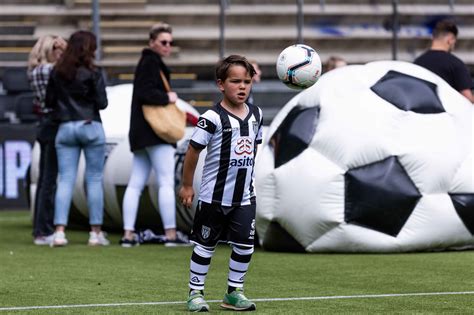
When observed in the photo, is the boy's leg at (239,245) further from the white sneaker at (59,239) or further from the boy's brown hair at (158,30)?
the white sneaker at (59,239)

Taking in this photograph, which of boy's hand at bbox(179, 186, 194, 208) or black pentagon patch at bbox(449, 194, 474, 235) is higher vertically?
boy's hand at bbox(179, 186, 194, 208)

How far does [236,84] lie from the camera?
529cm

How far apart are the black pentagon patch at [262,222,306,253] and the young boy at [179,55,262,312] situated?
8.89 feet

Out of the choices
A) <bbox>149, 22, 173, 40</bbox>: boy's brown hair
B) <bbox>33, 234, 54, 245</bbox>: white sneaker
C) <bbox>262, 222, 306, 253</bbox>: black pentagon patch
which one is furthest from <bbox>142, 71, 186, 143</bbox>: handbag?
<bbox>33, 234, 54, 245</bbox>: white sneaker

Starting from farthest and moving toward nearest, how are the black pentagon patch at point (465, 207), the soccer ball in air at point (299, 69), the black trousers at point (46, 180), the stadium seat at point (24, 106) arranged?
the stadium seat at point (24, 106) → the black trousers at point (46, 180) → the black pentagon patch at point (465, 207) → the soccer ball in air at point (299, 69)

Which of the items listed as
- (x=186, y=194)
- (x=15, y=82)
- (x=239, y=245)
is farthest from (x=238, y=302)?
(x=15, y=82)

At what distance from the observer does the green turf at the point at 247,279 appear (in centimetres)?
520

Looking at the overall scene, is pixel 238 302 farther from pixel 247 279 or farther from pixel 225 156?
pixel 247 279

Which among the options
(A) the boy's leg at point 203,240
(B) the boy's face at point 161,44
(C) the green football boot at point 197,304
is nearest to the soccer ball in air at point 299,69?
(A) the boy's leg at point 203,240

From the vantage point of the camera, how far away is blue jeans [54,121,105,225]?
28.4 feet

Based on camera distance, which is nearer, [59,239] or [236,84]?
[236,84]

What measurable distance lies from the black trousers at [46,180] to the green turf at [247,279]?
0.55 meters

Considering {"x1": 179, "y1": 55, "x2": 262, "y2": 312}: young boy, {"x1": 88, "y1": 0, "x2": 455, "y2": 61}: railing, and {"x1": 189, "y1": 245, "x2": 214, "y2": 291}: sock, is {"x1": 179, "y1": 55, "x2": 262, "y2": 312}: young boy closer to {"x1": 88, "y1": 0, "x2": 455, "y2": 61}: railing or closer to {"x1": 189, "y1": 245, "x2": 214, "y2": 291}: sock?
{"x1": 189, "y1": 245, "x2": 214, "y2": 291}: sock

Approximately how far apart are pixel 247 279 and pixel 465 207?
2.17 metres
